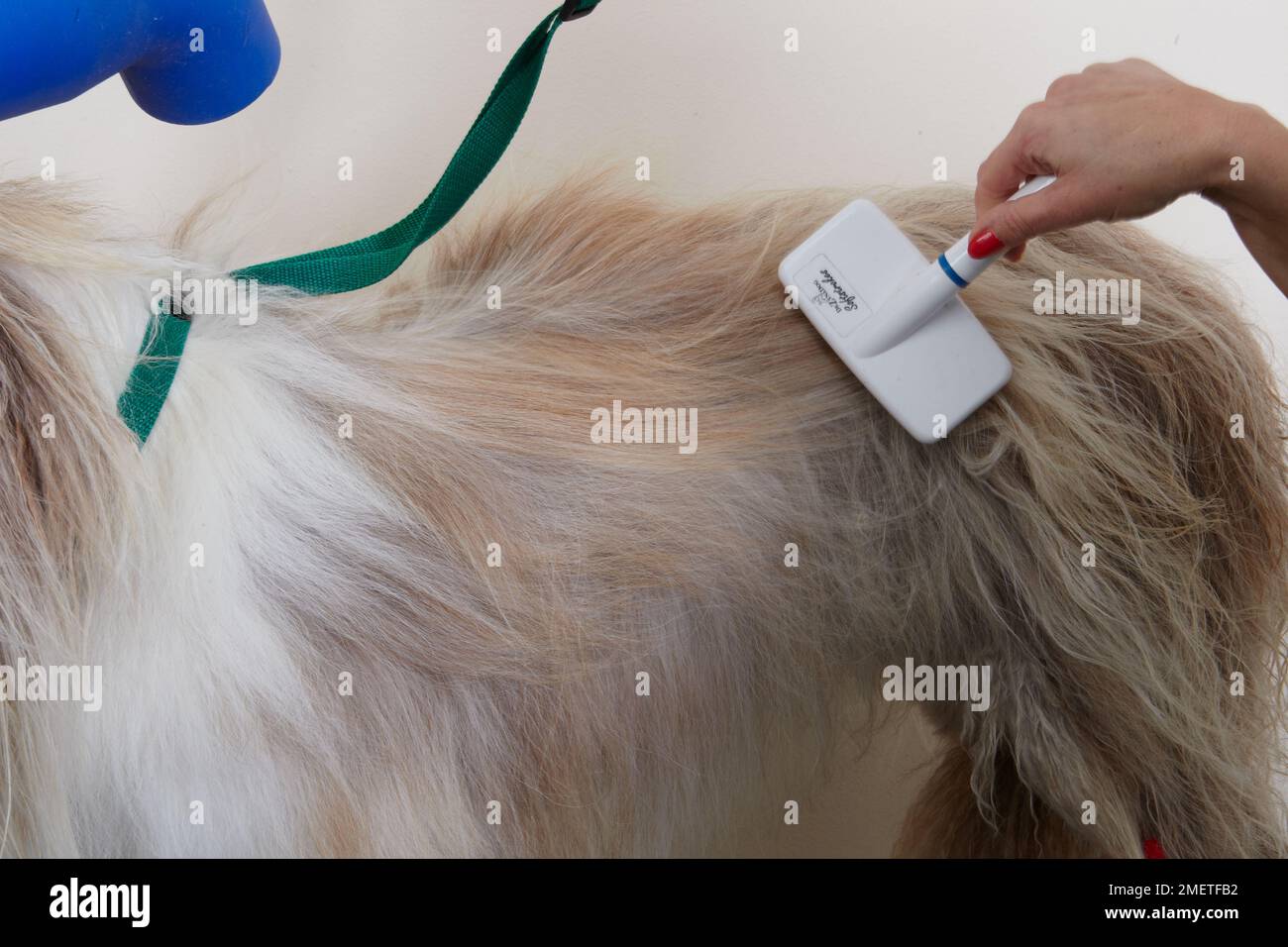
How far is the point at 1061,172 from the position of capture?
535mm

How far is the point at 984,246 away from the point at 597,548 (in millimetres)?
240

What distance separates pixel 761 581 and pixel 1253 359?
305 mm

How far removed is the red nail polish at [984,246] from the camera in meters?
0.54

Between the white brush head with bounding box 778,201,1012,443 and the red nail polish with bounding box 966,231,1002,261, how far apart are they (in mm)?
23

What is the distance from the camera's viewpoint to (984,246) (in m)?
0.55
